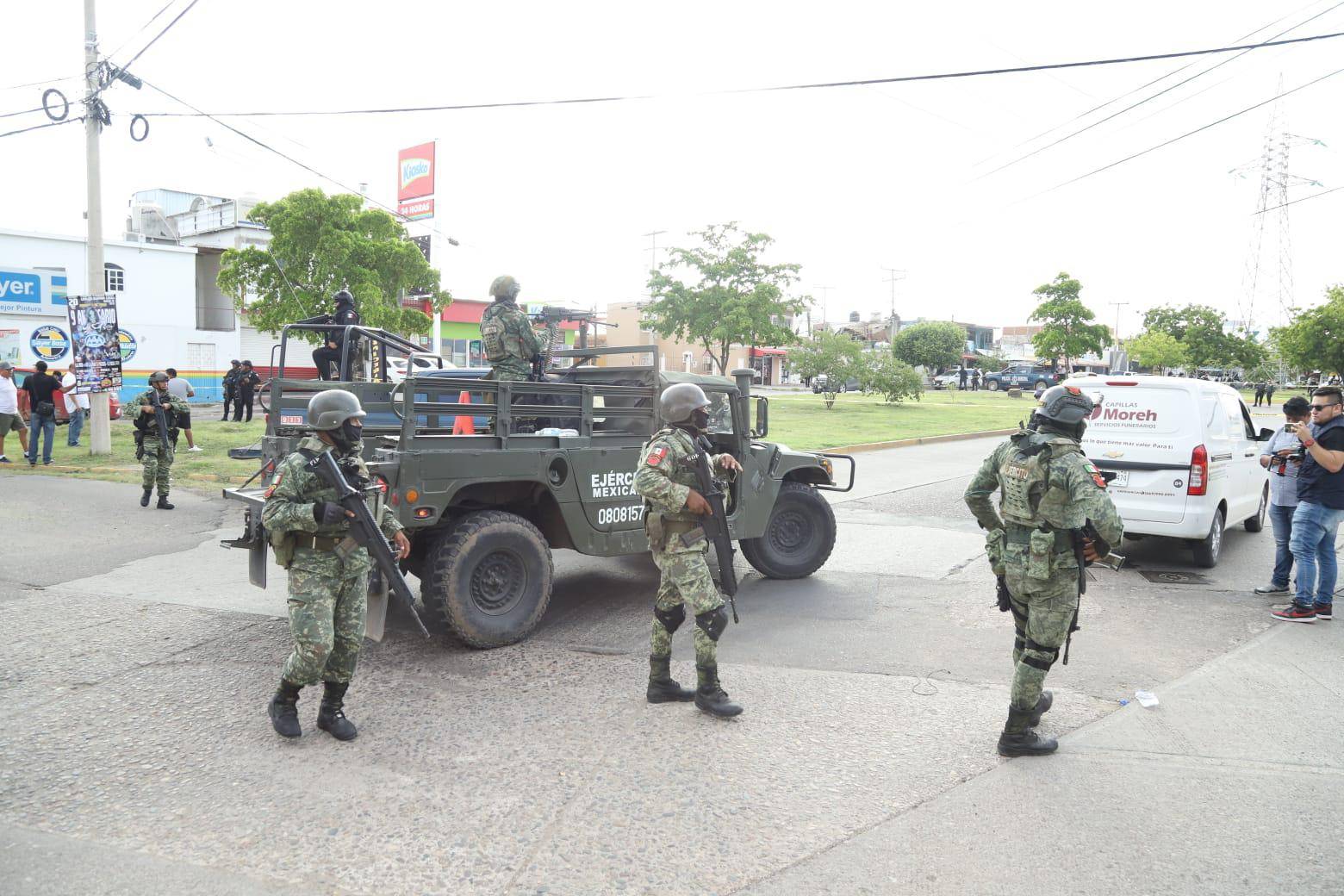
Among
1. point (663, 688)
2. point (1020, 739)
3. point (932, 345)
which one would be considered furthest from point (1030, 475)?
point (932, 345)

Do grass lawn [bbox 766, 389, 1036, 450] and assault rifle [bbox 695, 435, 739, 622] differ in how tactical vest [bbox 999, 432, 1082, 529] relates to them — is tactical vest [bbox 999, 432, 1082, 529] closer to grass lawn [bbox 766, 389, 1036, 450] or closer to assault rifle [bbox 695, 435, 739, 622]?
assault rifle [bbox 695, 435, 739, 622]

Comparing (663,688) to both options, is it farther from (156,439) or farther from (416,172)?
(416,172)

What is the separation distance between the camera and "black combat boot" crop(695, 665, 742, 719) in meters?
4.42

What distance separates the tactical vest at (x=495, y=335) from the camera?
6.47 m

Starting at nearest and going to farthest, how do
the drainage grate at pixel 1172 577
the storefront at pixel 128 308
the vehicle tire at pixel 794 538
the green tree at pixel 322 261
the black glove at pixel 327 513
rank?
the black glove at pixel 327 513 → the vehicle tire at pixel 794 538 → the drainage grate at pixel 1172 577 → the green tree at pixel 322 261 → the storefront at pixel 128 308

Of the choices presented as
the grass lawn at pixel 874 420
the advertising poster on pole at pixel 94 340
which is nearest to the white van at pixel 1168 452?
the grass lawn at pixel 874 420

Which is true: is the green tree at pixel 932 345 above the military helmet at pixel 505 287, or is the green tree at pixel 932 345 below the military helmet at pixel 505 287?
above

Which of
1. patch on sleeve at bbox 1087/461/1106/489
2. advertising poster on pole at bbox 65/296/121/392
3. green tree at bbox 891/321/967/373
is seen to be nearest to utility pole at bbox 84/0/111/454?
advertising poster on pole at bbox 65/296/121/392

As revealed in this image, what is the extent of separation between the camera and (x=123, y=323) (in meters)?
27.9

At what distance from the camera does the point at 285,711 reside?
13.5ft

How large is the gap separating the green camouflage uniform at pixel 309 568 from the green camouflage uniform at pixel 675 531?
55.8 inches

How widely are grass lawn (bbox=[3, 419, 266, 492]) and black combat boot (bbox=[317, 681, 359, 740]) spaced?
9.24 meters

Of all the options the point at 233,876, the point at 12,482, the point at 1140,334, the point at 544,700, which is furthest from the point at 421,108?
the point at 1140,334

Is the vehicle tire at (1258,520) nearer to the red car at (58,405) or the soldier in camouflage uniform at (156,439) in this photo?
the soldier in camouflage uniform at (156,439)
